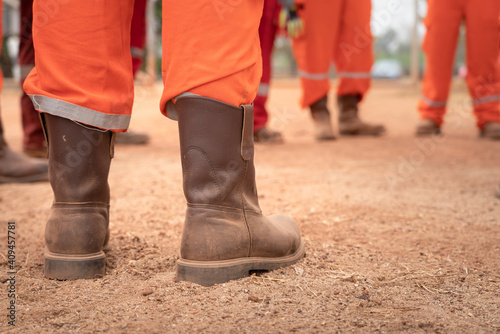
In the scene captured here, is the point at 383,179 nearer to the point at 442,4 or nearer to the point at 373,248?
the point at 373,248

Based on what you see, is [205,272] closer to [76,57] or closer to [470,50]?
[76,57]

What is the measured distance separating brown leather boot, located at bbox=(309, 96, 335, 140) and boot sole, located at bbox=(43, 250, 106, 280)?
2.45m

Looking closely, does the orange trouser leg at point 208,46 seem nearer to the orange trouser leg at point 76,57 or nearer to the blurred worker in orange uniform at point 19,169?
the orange trouser leg at point 76,57

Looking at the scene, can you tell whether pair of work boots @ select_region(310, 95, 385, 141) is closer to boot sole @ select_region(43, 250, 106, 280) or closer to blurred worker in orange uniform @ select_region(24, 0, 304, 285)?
blurred worker in orange uniform @ select_region(24, 0, 304, 285)

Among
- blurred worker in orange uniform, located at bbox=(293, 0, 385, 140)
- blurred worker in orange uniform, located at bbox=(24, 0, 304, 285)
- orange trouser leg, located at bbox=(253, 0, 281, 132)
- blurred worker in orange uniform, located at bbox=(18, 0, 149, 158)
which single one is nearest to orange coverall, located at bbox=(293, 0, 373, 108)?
blurred worker in orange uniform, located at bbox=(293, 0, 385, 140)

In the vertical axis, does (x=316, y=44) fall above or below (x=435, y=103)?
above

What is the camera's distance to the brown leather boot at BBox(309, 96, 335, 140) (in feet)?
11.0

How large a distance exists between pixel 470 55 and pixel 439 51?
193 millimetres

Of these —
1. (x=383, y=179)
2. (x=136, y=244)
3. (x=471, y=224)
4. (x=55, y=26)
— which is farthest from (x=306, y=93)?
(x=55, y=26)

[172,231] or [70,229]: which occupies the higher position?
[70,229]

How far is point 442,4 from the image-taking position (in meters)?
3.23

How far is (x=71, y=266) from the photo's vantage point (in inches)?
42.5

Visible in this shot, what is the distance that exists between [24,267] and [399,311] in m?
0.83

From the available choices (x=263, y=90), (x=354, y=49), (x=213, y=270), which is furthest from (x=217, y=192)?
(x=354, y=49)
